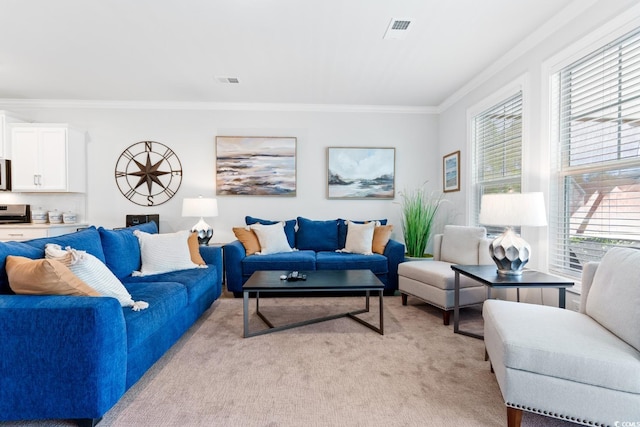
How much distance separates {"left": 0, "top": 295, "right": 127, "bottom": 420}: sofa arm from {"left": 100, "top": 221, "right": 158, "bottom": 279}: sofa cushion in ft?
3.80

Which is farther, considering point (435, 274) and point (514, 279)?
point (435, 274)

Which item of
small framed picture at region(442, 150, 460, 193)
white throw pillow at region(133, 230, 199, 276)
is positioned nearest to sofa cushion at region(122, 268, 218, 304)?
white throw pillow at region(133, 230, 199, 276)

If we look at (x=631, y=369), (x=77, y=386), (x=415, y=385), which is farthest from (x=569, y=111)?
(x=77, y=386)

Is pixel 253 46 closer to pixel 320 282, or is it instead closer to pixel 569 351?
pixel 320 282

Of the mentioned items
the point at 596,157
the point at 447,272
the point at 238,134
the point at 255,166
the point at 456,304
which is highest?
the point at 238,134

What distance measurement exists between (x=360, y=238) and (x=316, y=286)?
1617mm

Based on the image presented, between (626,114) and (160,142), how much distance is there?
4968 millimetres

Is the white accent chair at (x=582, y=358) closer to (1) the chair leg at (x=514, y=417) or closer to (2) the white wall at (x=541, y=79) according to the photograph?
(1) the chair leg at (x=514, y=417)

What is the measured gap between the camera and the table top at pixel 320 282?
2.50 metres

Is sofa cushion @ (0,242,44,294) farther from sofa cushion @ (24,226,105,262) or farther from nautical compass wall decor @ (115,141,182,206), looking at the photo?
nautical compass wall decor @ (115,141,182,206)

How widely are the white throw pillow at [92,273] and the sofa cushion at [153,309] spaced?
0.25ft

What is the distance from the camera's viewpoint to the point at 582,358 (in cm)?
133

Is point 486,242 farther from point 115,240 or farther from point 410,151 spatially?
point 115,240

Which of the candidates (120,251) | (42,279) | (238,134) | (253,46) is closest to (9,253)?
(42,279)
